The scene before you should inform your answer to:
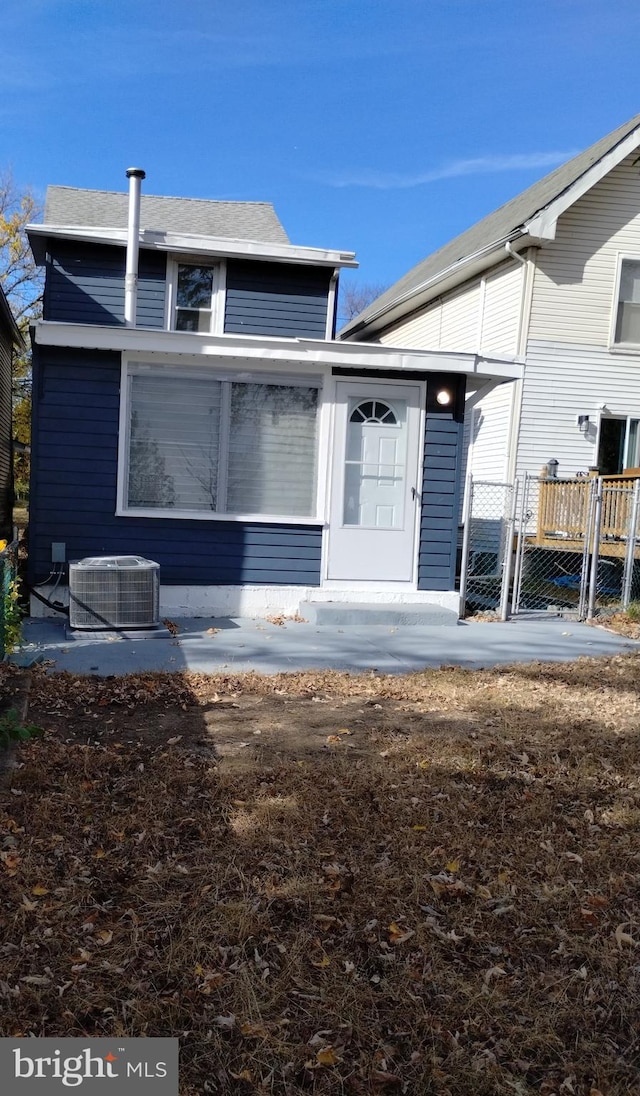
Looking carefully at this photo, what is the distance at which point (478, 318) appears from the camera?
13.6m

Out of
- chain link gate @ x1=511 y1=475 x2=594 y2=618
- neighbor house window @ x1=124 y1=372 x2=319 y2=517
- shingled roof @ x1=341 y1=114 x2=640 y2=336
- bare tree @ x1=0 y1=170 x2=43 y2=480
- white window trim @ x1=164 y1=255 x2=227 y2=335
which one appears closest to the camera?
neighbor house window @ x1=124 y1=372 x2=319 y2=517

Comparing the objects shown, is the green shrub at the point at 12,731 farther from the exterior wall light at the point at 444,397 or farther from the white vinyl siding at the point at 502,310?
the white vinyl siding at the point at 502,310

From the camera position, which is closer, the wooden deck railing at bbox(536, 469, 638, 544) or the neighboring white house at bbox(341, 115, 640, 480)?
the wooden deck railing at bbox(536, 469, 638, 544)

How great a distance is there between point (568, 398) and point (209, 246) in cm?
587

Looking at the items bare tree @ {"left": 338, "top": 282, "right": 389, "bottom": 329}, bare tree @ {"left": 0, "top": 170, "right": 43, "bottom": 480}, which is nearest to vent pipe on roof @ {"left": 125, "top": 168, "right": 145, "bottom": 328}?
bare tree @ {"left": 0, "top": 170, "right": 43, "bottom": 480}

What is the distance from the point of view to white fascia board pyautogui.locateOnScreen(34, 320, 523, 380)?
25.4 ft

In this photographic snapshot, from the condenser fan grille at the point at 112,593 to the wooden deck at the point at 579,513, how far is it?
17.8 feet

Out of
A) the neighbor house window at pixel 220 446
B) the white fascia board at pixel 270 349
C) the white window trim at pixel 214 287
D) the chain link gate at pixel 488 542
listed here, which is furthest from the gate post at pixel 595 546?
the white window trim at pixel 214 287

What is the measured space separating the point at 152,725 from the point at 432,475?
196 inches

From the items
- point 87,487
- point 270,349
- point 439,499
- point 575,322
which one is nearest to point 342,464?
point 439,499

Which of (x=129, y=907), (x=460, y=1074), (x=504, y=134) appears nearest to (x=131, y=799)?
(x=129, y=907)

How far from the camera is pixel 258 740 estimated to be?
448 cm

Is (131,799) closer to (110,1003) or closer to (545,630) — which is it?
(110,1003)

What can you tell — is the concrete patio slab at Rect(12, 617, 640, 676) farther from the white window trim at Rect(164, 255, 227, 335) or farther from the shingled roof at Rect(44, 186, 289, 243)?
the shingled roof at Rect(44, 186, 289, 243)
